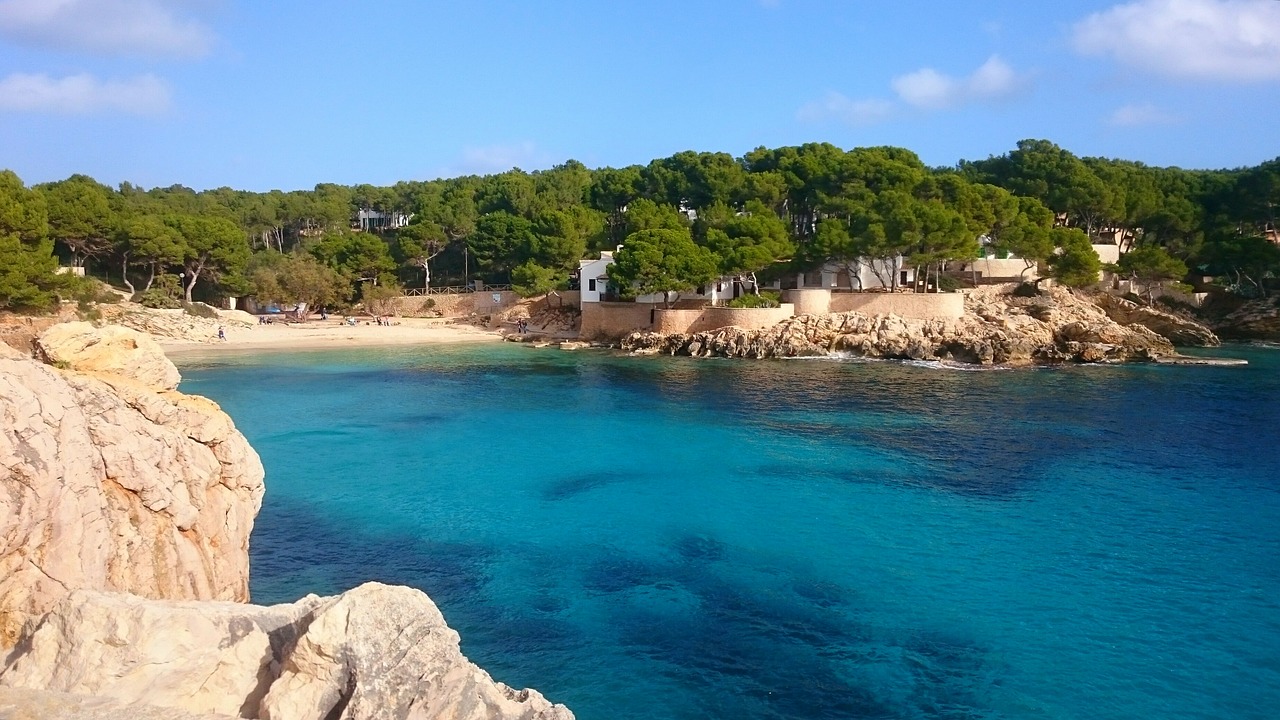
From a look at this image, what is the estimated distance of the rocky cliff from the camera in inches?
232

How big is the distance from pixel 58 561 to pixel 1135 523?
17.0 meters

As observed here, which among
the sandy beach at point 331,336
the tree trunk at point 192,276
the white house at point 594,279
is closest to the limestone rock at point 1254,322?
the white house at point 594,279

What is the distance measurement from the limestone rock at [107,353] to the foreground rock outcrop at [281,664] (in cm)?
511

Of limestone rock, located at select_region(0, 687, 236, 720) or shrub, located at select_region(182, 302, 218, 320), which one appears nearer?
limestone rock, located at select_region(0, 687, 236, 720)

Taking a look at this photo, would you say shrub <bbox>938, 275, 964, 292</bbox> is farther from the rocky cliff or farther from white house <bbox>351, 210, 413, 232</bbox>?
white house <bbox>351, 210, 413, 232</bbox>

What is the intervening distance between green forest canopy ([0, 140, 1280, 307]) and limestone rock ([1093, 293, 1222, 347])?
4.38 meters

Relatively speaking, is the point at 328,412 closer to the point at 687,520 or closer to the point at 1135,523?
the point at 687,520

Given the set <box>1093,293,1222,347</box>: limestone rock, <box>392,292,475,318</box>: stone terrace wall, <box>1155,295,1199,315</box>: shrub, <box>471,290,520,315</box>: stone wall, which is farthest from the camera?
<box>392,292,475,318</box>: stone terrace wall

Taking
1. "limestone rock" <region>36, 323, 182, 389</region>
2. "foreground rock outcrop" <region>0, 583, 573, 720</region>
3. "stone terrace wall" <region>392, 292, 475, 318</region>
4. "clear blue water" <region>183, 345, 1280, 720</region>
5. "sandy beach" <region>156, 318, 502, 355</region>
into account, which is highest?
"stone terrace wall" <region>392, 292, 475, 318</region>

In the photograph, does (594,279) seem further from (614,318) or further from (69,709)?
(69,709)

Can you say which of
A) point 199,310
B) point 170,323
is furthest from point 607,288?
point 199,310

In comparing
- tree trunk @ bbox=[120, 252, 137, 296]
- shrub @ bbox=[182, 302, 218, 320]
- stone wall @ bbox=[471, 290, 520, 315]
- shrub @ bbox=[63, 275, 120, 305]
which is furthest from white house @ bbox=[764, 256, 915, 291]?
tree trunk @ bbox=[120, 252, 137, 296]

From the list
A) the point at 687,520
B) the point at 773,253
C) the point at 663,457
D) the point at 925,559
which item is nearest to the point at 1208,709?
the point at 925,559

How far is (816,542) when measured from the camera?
1560 cm
